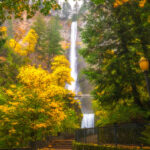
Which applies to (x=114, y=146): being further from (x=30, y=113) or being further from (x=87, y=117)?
(x=87, y=117)

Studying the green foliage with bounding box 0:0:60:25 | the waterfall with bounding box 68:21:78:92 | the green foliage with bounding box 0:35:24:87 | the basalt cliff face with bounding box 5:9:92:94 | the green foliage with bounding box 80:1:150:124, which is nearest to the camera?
the green foliage with bounding box 0:0:60:25

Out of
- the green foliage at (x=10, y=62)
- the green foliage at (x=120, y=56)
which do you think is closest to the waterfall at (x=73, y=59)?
the green foliage at (x=10, y=62)

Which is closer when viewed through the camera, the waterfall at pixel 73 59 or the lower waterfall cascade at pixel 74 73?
the lower waterfall cascade at pixel 74 73

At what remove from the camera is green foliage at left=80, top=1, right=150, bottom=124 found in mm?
11852

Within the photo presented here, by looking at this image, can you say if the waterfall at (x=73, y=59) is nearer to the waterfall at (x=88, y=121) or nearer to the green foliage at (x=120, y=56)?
the waterfall at (x=88, y=121)

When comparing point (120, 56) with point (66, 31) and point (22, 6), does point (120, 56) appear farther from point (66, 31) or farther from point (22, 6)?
point (66, 31)

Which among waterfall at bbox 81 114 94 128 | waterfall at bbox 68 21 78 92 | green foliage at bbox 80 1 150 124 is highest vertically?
waterfall at bbox 68 21 78 92

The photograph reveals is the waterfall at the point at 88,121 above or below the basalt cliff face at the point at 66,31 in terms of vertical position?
below

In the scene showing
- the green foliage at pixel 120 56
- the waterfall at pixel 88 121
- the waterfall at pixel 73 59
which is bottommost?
the waterfall at pixel 88 121

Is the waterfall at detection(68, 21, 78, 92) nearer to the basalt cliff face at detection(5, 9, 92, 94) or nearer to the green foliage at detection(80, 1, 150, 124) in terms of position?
the basalt cliff face at detection(5, 9, 92, 94)

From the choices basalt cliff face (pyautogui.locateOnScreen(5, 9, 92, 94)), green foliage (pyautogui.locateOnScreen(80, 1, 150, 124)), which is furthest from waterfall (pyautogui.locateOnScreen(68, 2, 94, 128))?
green foliage (pyautogui.locateOnScreen(80, 1, 150, 124))

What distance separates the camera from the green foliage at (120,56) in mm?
11852

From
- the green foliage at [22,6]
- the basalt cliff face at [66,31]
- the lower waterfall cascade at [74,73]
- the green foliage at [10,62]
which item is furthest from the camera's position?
the basalt cliff face at [66,31]

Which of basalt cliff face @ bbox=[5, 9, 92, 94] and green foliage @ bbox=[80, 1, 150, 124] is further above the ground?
basalt cliff face @ bbox=[5, 9, 92, 94]
